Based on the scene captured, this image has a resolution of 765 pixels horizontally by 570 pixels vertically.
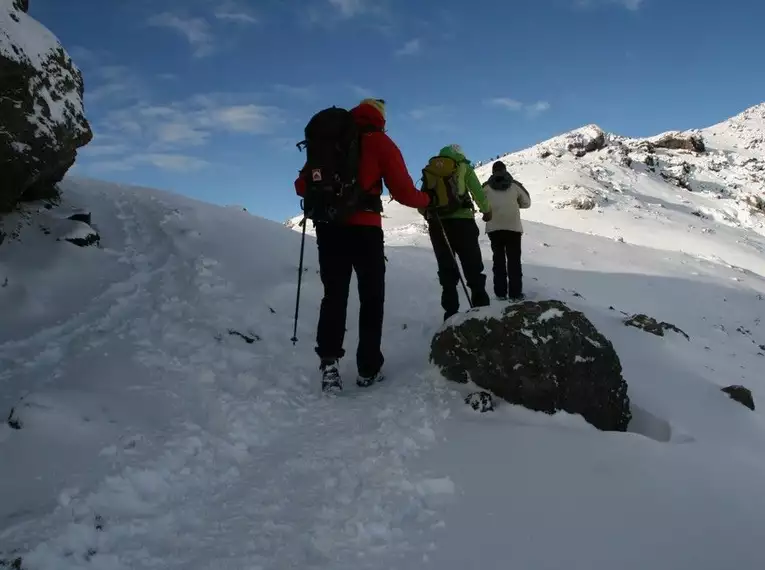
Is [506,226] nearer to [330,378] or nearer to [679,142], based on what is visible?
[330,378]

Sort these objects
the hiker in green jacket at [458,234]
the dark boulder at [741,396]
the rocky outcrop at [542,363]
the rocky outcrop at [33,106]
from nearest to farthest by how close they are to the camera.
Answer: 1. the rocky outcrop at [542,363]
2. the dark boulder at [741,396]
3. the rocky outcrop at [33,106]
4. the hiker in green jacket at [458,234]

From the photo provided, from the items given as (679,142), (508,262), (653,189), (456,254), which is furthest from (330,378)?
(679,142)

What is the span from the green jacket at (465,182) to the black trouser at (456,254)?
0.26 feet

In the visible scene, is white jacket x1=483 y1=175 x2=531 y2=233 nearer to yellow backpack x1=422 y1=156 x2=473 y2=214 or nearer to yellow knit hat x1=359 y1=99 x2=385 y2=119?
yellow backpack x1=422 y1=156 x2=473 y2=214

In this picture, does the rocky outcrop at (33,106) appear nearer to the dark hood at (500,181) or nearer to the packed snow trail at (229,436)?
the packed snow trail at (229,436)

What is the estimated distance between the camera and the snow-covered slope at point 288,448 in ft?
9.42

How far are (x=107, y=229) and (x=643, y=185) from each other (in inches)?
1515

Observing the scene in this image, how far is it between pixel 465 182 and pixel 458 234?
69cm

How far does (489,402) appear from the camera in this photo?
15.8 feet

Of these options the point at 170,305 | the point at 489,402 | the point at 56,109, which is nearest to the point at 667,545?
the point at 489,402

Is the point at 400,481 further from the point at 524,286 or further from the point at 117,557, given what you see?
the point at 524,286

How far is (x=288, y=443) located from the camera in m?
4.39

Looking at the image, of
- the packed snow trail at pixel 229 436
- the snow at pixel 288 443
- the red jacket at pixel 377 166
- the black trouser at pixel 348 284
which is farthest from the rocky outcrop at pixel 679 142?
the black trouser at pixel 348 284

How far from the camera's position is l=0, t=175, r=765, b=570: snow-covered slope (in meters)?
2.87
